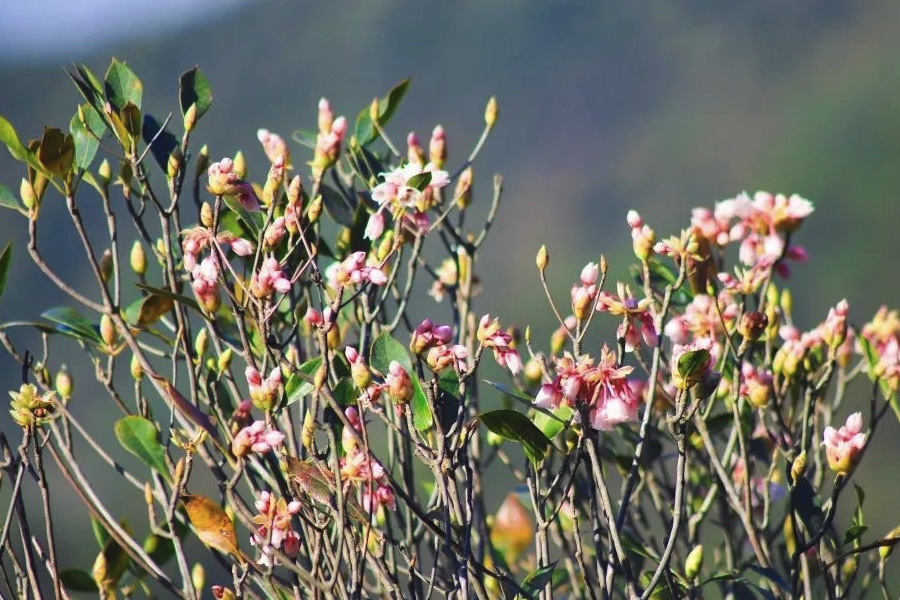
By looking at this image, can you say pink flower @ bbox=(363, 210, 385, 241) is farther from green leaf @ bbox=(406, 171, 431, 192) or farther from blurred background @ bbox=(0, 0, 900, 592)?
blurred background @ bbox=(0, 0, 900, 592)

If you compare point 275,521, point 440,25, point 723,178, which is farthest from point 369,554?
point 440,25

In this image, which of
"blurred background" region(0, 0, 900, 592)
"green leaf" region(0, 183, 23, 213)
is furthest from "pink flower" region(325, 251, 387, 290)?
"blurred background" region(0, 0, 900, 592)

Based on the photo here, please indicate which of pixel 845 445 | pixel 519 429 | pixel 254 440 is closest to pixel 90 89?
pixel 254 440

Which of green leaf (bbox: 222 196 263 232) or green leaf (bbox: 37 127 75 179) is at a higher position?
green leaf (bbox: 222 196 263 232)

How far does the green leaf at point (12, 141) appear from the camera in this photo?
1.14 metres

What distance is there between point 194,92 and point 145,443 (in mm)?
482

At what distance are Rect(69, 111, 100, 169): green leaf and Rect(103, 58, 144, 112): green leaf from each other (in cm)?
5

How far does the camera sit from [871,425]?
4.35ft

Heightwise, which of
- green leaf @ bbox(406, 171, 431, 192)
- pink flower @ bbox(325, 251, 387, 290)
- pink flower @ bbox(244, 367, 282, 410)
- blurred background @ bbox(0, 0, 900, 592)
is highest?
→ blurred background @ bbox(0, 0, 900, 592)

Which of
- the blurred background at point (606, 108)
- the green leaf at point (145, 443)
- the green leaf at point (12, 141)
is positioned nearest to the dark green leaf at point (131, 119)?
the green leaf at point (12, 141)

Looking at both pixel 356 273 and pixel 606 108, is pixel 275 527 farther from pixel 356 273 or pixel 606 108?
pixel 606 108

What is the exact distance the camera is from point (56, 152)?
A: 110 cm

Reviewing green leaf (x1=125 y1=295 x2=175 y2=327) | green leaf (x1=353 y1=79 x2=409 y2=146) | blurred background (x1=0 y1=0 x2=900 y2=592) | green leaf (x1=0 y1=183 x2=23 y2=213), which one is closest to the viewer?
green leaf (x1=125 y1=295 x2=175 y2=327)

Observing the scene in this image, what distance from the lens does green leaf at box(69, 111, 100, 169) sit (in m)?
1.23
